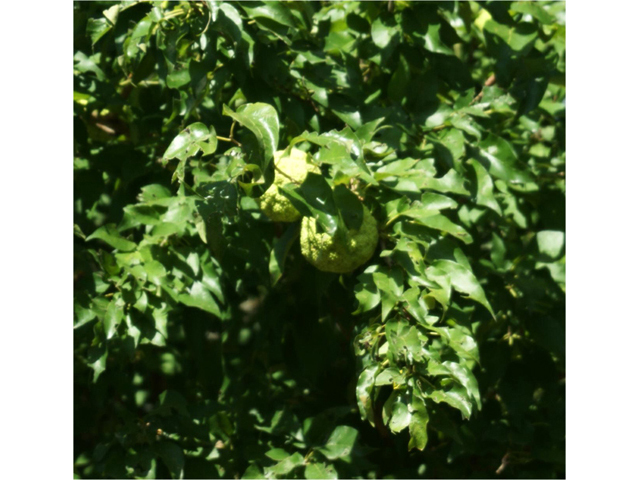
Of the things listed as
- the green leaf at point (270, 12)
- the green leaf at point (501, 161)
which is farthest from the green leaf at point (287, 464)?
the green leaf at point (270, 12)

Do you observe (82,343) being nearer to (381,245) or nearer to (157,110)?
(157,110)

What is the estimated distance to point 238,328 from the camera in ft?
6.50

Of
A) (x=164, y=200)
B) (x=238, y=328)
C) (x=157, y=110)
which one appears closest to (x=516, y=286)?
(x=238, y=328)

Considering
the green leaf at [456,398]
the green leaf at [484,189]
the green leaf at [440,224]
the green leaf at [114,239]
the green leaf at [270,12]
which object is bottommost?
the green leaf at [114,239]

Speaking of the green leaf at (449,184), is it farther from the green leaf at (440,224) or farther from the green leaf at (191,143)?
the green leaf at (191,143)

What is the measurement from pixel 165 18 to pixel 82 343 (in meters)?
1.00

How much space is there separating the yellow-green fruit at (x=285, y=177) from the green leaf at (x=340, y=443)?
571mm

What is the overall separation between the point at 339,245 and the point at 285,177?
0.16 meters

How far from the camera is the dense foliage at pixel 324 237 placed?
1.32 metres

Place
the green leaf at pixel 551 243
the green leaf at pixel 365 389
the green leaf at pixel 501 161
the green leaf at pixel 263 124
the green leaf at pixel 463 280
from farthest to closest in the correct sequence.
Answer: the green leaf at pixel 551 243 → the green leaf at pixel 501 161 → the green leaf at pixel 463 280 → the green leaf at pixel 365 389 → the green leaf at pixel 263 124

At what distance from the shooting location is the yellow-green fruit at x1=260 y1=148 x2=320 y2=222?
130 cm

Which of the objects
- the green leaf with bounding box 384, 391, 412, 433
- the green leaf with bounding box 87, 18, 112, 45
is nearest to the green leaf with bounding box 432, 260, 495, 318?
the green leaf with bounding box 384, 391, 412, 433

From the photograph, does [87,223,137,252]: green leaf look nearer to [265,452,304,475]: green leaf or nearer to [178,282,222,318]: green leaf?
[178,282,222,318]: green leaf

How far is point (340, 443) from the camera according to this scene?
1.63m
